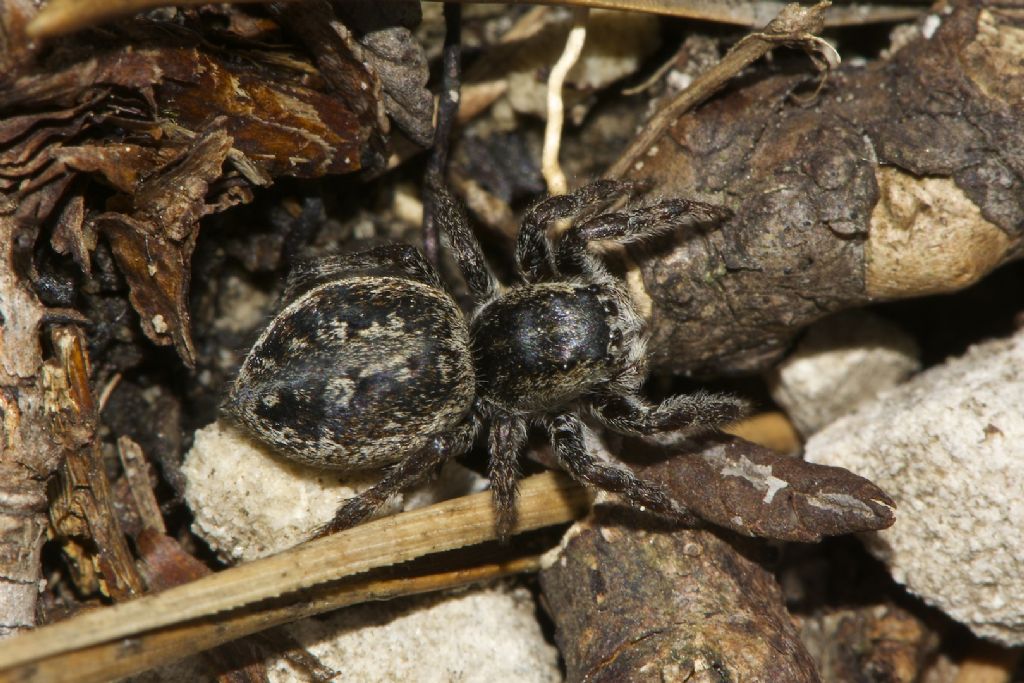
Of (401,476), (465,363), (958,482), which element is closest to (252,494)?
(401,476)

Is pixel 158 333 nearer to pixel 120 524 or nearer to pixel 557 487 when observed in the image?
pixel 120 524

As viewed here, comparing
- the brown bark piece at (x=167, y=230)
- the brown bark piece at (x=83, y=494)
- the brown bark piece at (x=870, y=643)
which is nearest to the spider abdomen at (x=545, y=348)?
the brown bark piece at (x=167, y=230)

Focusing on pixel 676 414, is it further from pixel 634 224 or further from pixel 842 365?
pixel 842 365

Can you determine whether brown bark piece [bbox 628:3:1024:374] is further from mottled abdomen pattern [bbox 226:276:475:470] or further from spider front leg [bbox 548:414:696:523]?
mottled abdomen pattern [bbox 226:276:475:470]

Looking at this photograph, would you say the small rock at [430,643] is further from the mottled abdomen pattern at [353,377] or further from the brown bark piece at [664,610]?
the mottled abdomen pattern at [353,377]

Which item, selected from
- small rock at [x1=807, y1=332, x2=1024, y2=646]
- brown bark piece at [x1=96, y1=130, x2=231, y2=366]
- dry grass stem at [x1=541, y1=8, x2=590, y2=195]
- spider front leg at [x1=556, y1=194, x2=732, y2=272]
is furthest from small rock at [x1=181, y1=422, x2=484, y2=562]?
small rock at [x1=807, y1=332, x2=1024, y2=646]
